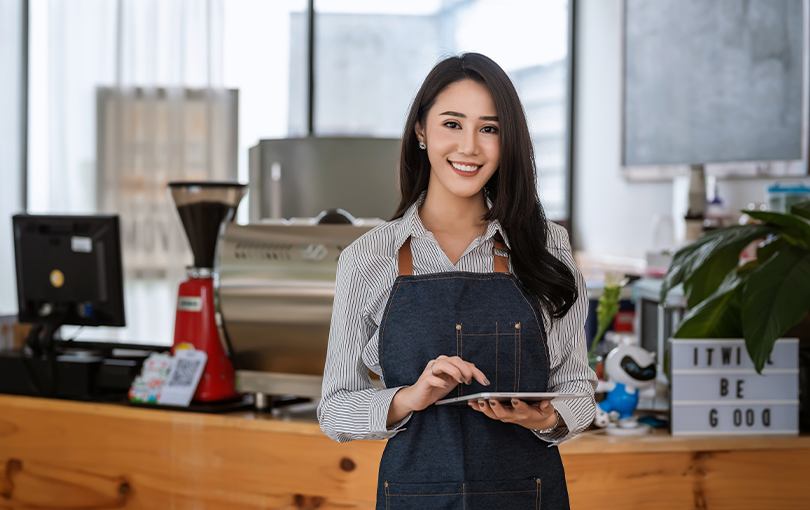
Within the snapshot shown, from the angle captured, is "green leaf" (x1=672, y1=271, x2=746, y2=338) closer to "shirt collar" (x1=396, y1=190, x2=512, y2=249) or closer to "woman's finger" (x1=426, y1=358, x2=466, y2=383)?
"shirt collar" (x1=396, y1=190, x2=512, y2=249)

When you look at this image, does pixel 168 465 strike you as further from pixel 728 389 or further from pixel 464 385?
pixel 728 389

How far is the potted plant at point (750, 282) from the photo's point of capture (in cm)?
161

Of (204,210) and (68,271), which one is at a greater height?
(204,210)

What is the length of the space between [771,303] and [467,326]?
822mm

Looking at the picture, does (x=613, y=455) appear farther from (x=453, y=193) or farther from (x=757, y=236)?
(x=453, y=193)

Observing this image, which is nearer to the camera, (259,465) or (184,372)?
(259,465)

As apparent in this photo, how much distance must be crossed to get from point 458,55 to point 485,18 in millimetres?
3919

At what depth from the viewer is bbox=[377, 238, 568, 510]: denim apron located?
114 centimetres

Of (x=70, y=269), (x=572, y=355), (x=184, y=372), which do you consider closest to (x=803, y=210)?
(x=572, y=355)

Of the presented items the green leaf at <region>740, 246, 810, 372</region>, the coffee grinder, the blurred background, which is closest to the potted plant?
the green leaf at <region>740, 246, 810, 372</region>

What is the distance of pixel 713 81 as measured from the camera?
3.60 metres

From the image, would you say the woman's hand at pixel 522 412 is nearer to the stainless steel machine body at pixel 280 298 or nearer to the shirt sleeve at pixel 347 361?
the shirt sleeve at pixel 347 361

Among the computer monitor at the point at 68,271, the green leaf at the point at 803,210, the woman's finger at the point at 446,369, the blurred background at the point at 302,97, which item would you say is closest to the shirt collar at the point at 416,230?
the woman's finger at the point at 446,369

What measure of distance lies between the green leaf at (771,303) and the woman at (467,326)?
0.59 meters
